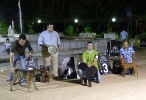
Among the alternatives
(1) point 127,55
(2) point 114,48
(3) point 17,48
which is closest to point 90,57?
(1) point 127,55

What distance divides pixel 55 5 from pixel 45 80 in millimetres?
40464

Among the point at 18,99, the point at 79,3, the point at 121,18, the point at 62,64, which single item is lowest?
the point at 18,99

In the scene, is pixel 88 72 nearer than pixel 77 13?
Yes

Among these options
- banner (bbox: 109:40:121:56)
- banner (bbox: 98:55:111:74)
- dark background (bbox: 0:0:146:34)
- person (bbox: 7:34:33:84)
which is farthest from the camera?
dark background (bbox: 0:0:146:34)

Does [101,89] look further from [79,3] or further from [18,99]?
[79,3]

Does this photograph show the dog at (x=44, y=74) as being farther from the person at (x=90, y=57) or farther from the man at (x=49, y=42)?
the person at (x=90, y=57)

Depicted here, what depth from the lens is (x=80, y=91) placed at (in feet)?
26.6

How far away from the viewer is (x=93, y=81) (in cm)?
950

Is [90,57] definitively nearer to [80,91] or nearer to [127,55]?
[80,91]

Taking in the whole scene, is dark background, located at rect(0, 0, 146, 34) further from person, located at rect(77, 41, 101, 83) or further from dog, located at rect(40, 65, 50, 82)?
dog, located at rect(40, 65, 50, 82)

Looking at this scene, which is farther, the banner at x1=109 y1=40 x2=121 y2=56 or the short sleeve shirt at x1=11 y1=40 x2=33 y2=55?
the banner at x1=109 y1=40 x2=121 y2=56

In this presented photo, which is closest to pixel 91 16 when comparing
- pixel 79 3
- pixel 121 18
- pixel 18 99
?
pixel 79 3

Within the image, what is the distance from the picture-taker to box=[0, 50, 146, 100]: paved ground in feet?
24.5

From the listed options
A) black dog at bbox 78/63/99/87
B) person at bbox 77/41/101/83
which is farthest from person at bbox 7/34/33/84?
person at bbox 77/41/101/83
